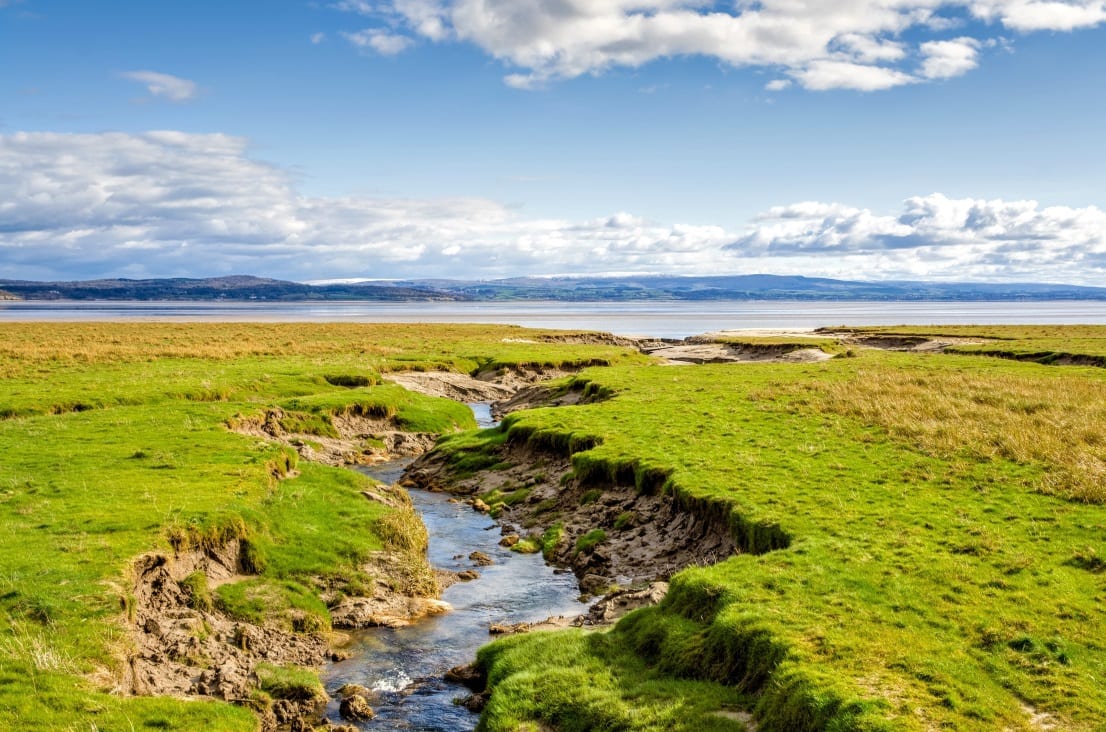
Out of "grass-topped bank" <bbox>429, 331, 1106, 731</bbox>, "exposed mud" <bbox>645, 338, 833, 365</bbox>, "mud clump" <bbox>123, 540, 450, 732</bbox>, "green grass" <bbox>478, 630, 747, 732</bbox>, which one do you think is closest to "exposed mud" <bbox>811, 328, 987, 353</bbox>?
"exposed mud" <bbox>645, 338, 833, 365</bbox>

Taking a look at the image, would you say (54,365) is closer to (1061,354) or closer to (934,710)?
(934,710)

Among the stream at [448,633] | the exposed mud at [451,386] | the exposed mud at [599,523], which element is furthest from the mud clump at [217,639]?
the exposed mud at [451,386]

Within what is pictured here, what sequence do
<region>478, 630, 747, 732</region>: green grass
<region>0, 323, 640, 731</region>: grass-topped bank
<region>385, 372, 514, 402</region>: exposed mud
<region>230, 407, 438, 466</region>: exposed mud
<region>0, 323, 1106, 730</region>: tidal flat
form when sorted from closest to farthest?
1. <region>0, 323, 1106, 730</region>: tidal flat
2. <region>478, 630, 747, 732</region>: green grass
3. <region>0, 323, 640, 731</region>: grass-topped bank
4. <region>230, 407, 438, 466</region>: exposed mud
5. <region>385, 372, 514, 402</region>: exposed mud

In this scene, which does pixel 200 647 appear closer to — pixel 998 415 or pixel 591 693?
pixel 591 693

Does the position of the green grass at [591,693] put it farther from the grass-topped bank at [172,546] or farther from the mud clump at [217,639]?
the grass-topped bank at [172,546]

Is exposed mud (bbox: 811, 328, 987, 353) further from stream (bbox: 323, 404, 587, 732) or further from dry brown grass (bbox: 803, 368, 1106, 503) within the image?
stream (bbox: 323, 404, 587, 732)

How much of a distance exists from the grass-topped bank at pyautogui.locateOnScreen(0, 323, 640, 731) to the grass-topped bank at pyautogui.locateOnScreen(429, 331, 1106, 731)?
6550 millimetres

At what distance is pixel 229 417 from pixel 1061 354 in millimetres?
72569

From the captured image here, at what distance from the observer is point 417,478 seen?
1618 inches

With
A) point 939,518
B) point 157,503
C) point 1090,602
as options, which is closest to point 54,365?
point 157,503

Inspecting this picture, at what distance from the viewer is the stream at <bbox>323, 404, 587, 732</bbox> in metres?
17.8

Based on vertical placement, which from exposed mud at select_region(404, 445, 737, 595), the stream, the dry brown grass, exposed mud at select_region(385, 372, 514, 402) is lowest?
the stream

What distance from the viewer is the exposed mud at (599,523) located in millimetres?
25488

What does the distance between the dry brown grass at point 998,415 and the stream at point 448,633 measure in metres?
16.4
